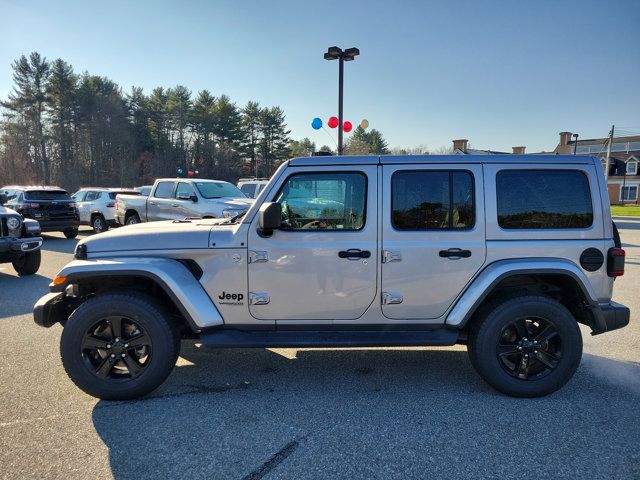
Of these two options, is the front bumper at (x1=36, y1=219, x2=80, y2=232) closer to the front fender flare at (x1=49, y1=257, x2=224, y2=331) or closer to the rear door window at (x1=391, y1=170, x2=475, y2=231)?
the front fender flare at (x1=49, y1=257, x2=224, y2=331)

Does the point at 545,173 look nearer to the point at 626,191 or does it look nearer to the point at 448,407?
the point at 448,407

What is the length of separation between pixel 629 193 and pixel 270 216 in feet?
208

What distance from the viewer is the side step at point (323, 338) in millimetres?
A: 3393

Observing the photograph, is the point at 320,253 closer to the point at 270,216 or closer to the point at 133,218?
the point at 270,216

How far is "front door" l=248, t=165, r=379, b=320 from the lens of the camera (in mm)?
3438

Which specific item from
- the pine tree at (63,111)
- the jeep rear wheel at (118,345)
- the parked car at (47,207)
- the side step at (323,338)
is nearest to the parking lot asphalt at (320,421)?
the jeep rear wheel at (118,345)

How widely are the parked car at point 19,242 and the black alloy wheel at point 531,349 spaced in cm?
853

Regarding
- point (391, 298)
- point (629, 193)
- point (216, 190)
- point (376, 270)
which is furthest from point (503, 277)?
point (629, 193)

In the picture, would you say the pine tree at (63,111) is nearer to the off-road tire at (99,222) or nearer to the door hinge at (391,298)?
the off-road tire at (99,222)

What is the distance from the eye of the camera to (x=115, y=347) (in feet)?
11.1

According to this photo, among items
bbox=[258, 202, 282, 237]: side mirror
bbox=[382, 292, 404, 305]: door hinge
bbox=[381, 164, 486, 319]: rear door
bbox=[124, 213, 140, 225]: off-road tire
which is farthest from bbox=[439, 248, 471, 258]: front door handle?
bbox=[124, 213, 140, 225]: off-road tire

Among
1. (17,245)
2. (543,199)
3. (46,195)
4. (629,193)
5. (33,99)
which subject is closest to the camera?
(543,199)

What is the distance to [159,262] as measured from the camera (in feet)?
11.2

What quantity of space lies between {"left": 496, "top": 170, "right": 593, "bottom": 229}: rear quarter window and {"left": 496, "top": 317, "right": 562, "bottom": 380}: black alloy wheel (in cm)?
84
